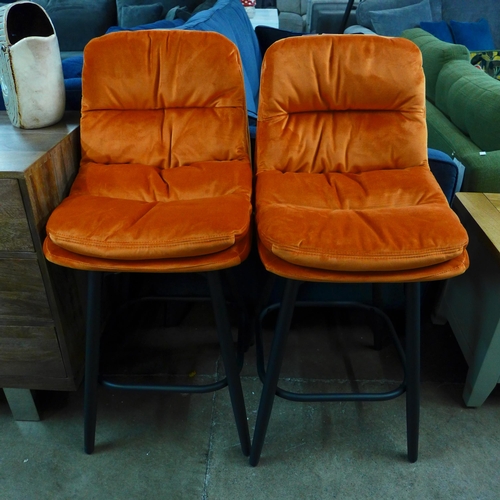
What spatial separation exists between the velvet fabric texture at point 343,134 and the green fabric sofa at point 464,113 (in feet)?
1.15

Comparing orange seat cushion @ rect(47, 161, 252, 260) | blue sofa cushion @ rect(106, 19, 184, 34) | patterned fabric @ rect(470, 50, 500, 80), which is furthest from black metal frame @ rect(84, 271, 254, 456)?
patterned fabric @ rect(470, 50, 500, 80)

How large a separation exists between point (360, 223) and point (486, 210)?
589 mm

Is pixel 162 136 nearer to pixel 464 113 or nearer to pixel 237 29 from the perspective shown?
pixel 464 113

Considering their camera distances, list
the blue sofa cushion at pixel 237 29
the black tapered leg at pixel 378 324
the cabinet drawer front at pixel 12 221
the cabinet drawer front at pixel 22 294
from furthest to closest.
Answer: the blue sofa cushion at pixel 237 29 < the black tapered leg at pixel 378 324 < the cabinet drawer front at pixel 22 294 < the cabinet drawer front at pixel 12 221

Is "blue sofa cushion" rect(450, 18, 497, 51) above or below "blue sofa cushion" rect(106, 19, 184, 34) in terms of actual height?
below

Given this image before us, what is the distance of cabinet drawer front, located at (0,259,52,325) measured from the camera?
108 cm

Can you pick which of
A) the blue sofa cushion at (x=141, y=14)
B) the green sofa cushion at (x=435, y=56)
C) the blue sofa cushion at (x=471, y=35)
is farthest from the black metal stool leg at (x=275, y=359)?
the blue sofa cushion at (x=141, y=14)

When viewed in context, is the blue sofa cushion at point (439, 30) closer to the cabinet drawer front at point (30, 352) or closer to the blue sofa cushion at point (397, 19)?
the blue sofa cushion at point (397, 19)

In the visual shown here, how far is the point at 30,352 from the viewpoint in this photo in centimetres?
120

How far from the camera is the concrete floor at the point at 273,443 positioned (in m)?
1.17

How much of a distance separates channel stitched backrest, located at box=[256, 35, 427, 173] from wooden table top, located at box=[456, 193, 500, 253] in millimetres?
235

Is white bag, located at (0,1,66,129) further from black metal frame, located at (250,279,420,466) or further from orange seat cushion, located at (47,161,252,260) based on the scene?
black metal frame, located at (250,279,420,466)

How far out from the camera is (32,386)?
49.7 inches

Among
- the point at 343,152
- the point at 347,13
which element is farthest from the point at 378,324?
the point at 347,13
